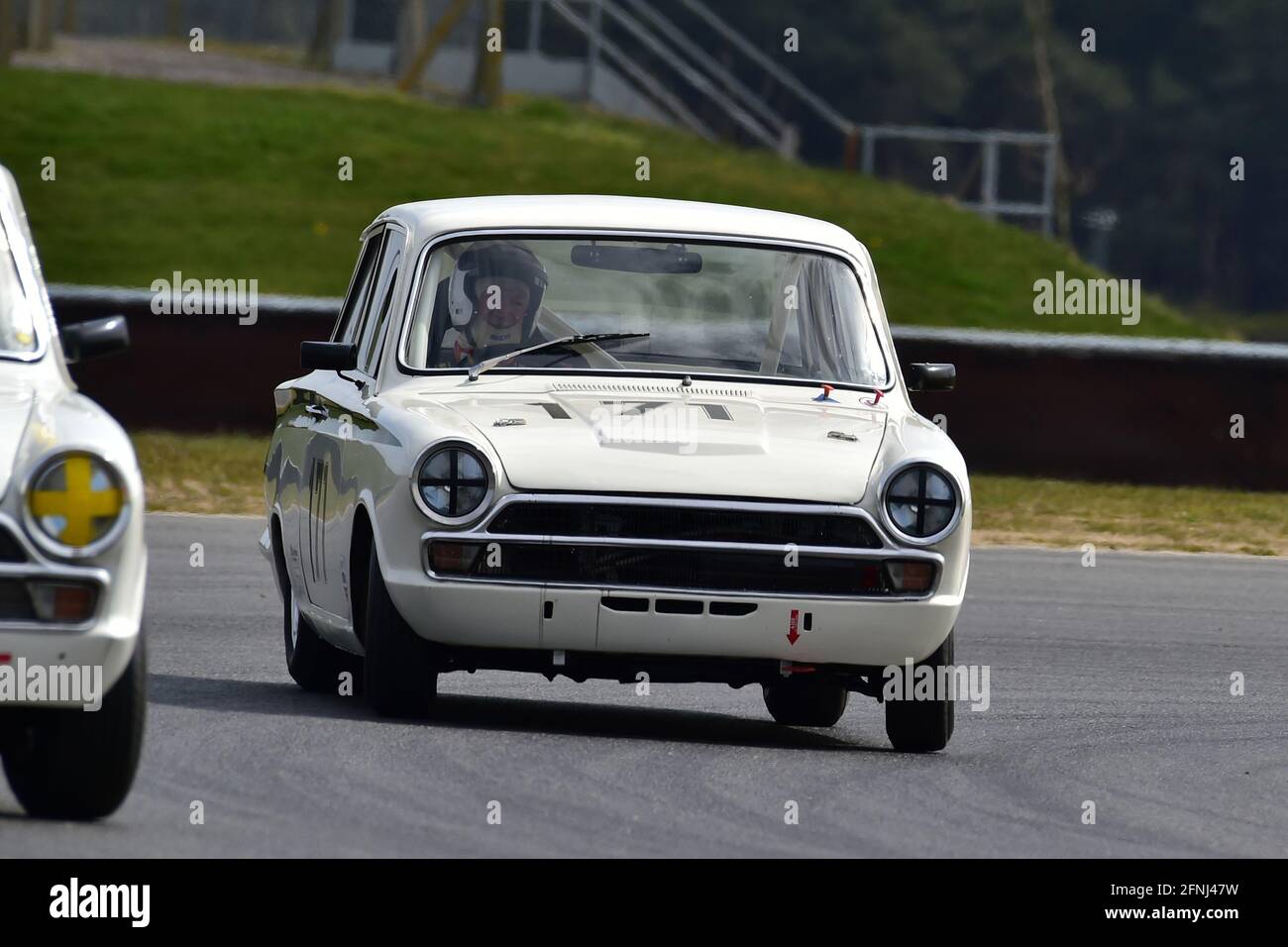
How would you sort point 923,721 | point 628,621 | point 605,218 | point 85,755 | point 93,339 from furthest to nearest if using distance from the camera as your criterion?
point 605,218 → point 923,721 → point 628,621 → point 93,339 → point 85,755

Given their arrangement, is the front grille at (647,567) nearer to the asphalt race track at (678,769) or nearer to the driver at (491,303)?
the asphalt race track at (678,769)

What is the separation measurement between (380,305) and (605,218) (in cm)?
78

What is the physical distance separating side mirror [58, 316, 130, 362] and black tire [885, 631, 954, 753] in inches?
96.1

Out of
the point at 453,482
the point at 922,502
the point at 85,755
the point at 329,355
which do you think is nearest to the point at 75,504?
the point at 85,755

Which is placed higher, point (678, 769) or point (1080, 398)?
point (678, 769)

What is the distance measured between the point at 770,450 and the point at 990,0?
58064mm

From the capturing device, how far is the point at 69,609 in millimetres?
5832

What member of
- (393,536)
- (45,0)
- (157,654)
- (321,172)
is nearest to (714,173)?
(321,172)

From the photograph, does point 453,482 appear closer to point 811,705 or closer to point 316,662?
point 316,662

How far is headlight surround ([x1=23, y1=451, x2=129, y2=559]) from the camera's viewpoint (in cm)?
583

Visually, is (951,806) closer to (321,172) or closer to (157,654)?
(157,654)

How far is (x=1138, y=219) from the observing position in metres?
67.5

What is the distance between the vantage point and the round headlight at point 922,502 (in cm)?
771
